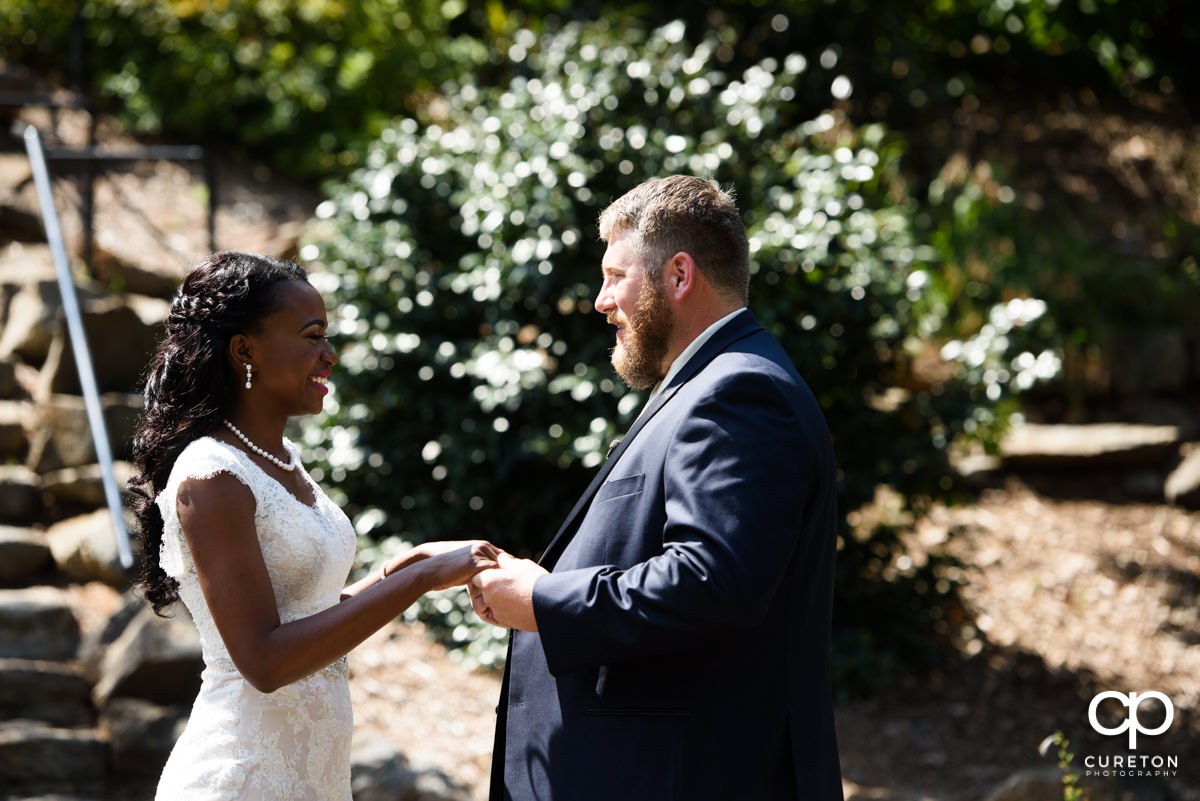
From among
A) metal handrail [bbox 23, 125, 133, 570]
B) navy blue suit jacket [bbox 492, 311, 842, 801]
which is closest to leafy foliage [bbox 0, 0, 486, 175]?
metal handrail [bbox 23, 125, 133, 570]

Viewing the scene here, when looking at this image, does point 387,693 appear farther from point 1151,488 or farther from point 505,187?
point 1151,488

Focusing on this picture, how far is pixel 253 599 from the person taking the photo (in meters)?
2.44

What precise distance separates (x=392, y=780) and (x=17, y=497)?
122 inches

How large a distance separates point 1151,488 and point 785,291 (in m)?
3.90

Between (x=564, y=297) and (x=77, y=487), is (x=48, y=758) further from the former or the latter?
(x=564, y=297)

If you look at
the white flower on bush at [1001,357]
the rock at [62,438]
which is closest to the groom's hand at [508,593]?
the white flower on bush at [1001,357]

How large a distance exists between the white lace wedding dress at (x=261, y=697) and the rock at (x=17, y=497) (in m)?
4.15

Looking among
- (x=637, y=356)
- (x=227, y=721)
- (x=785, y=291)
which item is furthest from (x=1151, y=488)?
(x=227, y=721)

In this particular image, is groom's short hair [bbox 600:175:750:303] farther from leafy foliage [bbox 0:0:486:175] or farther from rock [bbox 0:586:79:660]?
leafy foliage [bbox 0:0:486:175]

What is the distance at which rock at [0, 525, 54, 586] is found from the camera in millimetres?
5770

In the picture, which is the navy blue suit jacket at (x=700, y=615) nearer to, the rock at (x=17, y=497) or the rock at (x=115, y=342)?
the rock at (x=17, y=497)

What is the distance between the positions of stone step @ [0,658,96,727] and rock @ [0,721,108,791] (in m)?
0.18

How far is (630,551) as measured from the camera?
2.41 meters

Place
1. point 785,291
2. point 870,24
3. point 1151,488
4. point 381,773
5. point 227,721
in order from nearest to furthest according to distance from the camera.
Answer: point 227,721, point 381,773, point 785,291, point 1151,488, point 870,24
